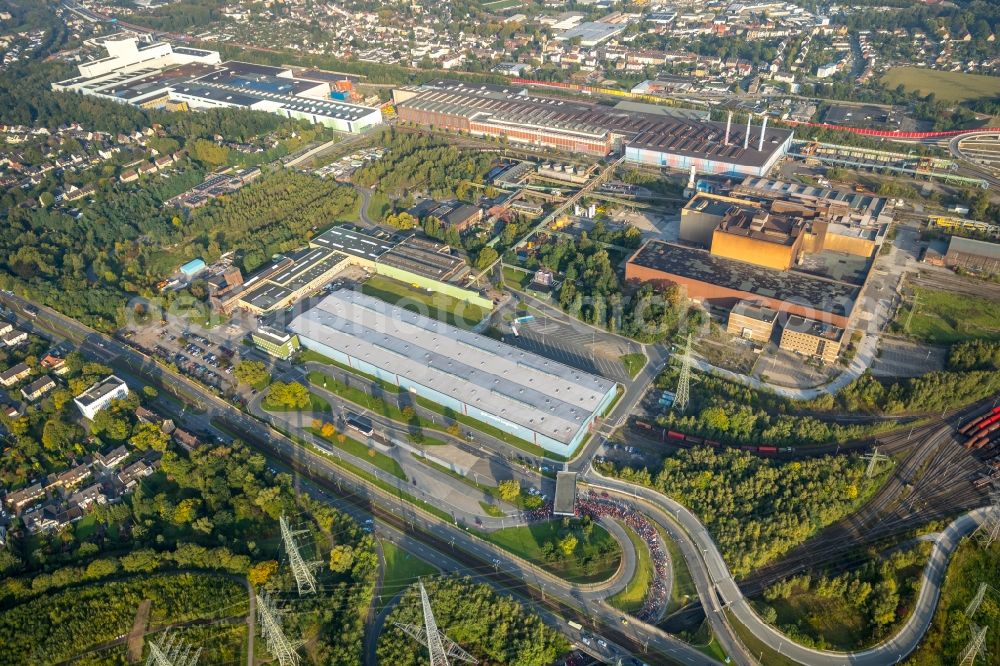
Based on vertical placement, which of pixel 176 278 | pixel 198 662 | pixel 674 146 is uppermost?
pixel 674 146

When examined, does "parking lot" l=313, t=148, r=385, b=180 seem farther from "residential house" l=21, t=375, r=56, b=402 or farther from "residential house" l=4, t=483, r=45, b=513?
"residential house" l=4, t=483, r=45, b=513

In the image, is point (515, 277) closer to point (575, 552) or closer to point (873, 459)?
point (575, 552)

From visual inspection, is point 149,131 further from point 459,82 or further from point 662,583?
point 662,583

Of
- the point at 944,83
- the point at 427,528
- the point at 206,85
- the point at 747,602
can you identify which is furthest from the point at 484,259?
the point at 944,83

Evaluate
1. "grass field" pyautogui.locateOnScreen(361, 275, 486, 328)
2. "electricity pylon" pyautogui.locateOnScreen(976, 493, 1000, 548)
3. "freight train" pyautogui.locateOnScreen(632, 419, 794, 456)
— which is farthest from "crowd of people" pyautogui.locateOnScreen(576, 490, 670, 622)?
"grass field" pyautogui.locateOnScreen(361, 275, 486, 328)

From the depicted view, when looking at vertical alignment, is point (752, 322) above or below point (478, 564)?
above

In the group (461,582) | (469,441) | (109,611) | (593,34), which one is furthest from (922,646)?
(593,34)
